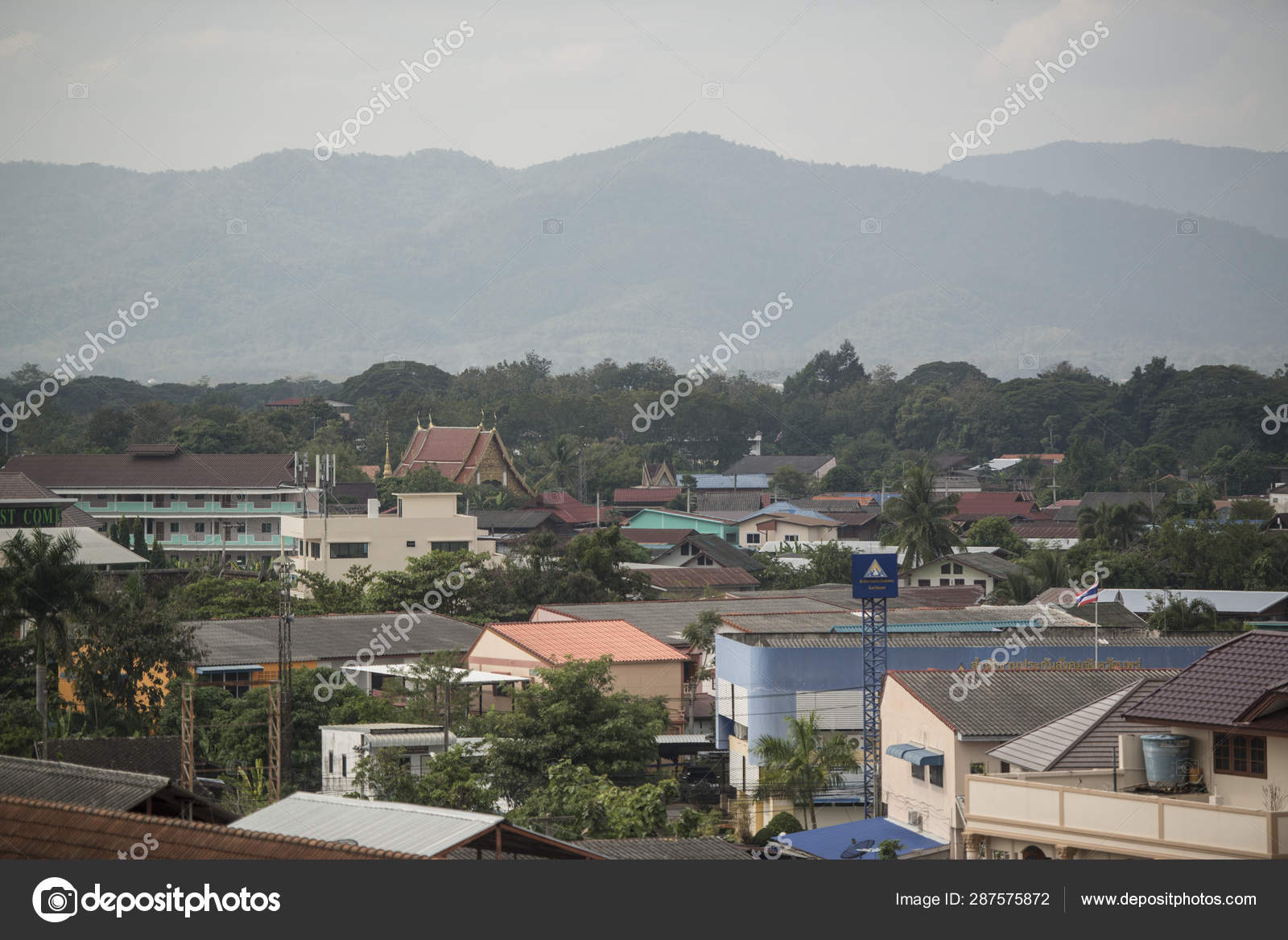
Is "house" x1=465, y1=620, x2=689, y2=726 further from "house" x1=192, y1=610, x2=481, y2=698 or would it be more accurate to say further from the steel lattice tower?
the steel lattice tower

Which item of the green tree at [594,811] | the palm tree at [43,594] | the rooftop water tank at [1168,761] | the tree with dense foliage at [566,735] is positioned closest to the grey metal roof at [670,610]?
the tree with dense foliage at [566,735]

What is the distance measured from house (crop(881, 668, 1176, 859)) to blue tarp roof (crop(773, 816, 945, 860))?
19cm

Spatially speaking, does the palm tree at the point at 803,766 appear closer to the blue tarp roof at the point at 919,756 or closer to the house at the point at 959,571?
the blue tarp roof at the point at 919,756

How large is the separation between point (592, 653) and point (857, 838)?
36.6 feet

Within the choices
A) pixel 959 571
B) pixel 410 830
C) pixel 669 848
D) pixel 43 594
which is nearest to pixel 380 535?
pixel 959 571

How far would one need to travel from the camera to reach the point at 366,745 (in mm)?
21172

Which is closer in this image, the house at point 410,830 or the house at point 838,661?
the house at point 410,830

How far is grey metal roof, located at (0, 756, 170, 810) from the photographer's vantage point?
39.8 feet

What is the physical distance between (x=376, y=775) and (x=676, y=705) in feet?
34.2

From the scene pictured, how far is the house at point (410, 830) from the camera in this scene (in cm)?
1066

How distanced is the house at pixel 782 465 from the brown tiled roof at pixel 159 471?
143 ft

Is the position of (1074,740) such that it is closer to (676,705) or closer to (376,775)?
(376,775)

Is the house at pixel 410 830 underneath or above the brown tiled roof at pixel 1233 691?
underneath

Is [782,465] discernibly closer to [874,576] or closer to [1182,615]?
[1182,615]
